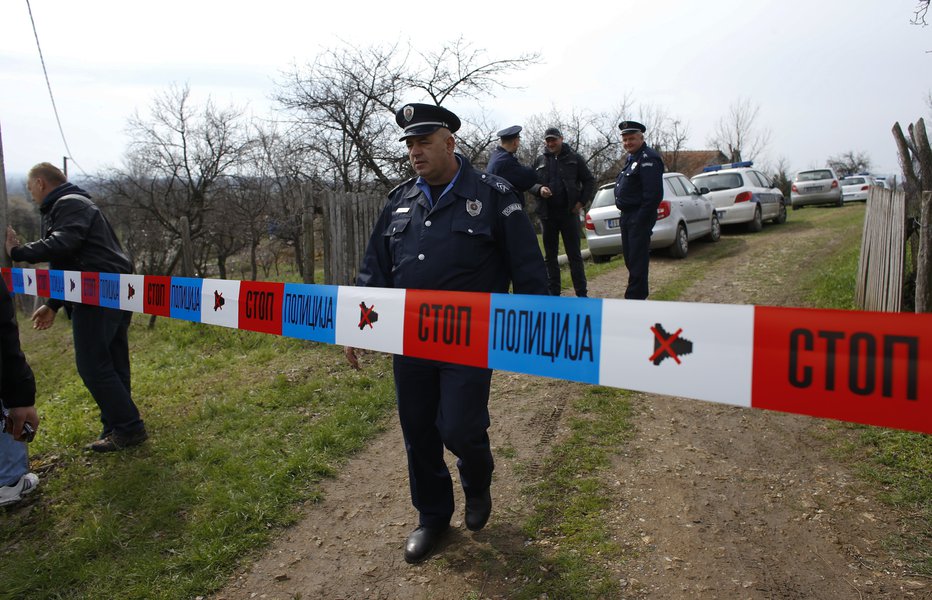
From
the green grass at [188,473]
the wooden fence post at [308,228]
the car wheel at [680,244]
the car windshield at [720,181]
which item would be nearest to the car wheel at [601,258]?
the car wheel at [680,244]

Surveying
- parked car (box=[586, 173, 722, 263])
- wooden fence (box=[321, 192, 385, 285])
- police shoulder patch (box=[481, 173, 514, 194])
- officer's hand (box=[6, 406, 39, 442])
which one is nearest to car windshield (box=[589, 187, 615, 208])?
parked car (box=[586, 173, 722, 263])

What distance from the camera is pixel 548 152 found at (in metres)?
6.98

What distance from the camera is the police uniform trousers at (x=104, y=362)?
4.40m

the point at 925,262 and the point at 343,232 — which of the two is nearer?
the point at 925,262

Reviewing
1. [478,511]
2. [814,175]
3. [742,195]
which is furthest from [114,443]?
[814,175]

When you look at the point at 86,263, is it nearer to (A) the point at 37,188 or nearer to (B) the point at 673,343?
(A) the point at 37,188

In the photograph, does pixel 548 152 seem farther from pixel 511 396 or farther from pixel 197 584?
pixel 197 584

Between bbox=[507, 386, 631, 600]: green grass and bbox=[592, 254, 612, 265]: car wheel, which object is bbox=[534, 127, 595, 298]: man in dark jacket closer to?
bbox=[507, 386, 631, 600]: green grass

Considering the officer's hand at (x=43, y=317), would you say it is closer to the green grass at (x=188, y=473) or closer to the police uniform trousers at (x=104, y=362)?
the police uniform trousers at (x=104, y=362)

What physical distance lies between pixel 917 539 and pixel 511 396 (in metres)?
2.95

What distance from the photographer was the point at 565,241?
725cm

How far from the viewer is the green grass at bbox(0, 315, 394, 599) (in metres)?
3.13

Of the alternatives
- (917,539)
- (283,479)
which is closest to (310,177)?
(283,479)

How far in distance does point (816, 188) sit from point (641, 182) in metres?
17.4
